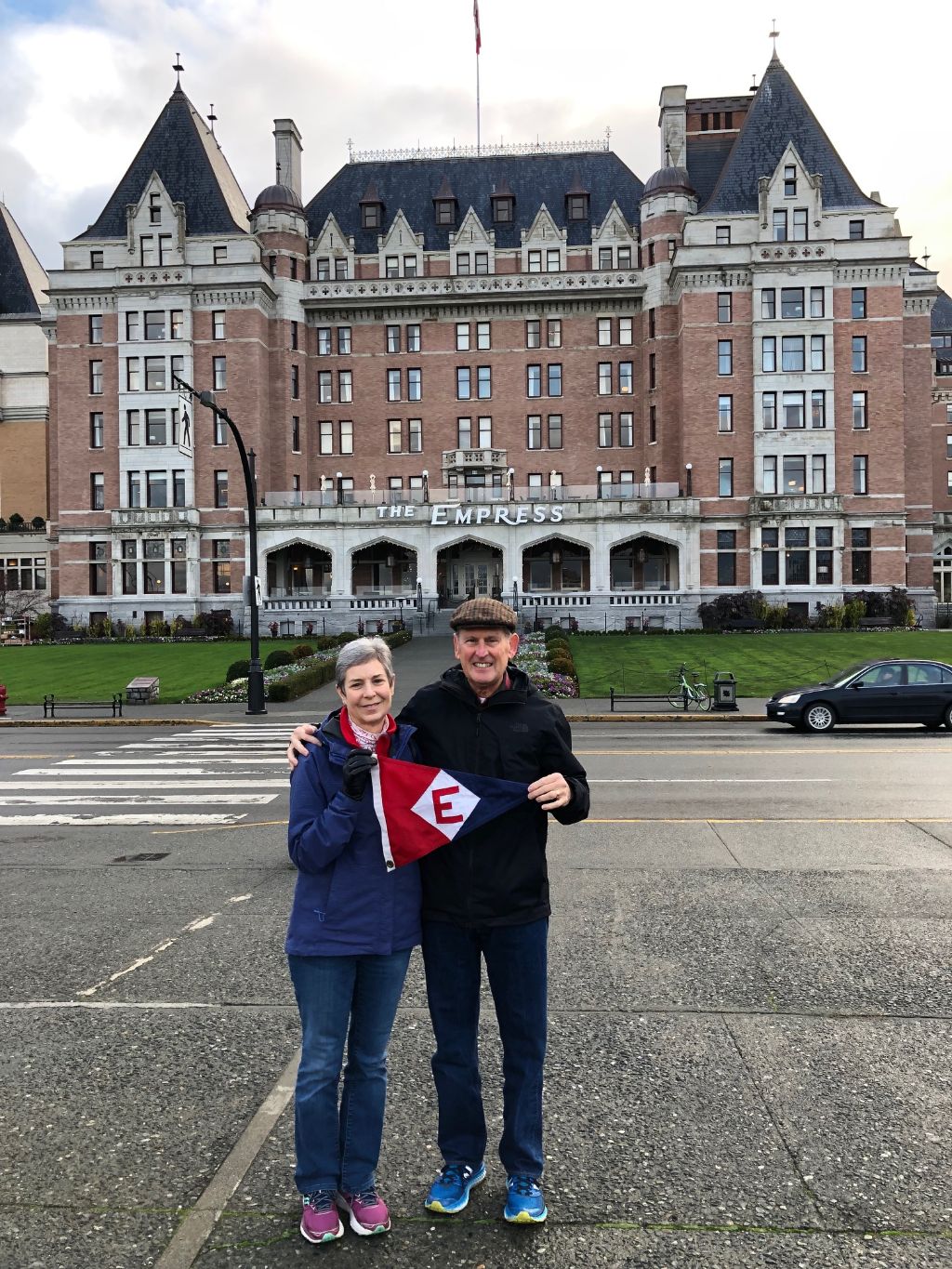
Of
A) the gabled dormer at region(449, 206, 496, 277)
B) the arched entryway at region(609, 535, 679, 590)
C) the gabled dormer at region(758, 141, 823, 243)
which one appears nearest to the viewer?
the gabled dormer at region(758, 141, 823, 243)

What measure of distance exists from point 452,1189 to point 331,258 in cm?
6240

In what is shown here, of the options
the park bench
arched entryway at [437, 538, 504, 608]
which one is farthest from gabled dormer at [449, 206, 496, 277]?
the park bench

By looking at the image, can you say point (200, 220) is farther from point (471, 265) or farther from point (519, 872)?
point (519, 872)

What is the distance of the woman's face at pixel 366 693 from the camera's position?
3658 millimetres

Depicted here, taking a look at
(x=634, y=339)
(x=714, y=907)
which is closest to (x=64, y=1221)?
(x=714, y=907)

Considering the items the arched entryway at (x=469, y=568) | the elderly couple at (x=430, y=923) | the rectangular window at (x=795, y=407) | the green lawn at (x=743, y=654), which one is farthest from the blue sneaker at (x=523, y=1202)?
the arched entryway at (x=469, y=568)

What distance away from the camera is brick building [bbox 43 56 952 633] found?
52406mm

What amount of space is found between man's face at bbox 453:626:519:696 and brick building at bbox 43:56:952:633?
4589 centimetres

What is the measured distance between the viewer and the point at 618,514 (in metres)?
51.7

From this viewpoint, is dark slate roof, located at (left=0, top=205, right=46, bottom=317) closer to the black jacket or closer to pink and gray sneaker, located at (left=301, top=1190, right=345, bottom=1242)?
the black jacket

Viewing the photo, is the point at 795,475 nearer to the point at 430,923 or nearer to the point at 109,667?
the point at 109,667

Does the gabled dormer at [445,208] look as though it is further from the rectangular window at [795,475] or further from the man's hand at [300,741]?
the man's hand at [300,741]

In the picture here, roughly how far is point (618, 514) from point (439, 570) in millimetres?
13103

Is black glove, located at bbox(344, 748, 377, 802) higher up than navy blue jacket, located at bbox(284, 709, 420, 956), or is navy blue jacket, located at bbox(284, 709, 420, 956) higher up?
black glove, located at bbox(344, 748, 377, 802)
